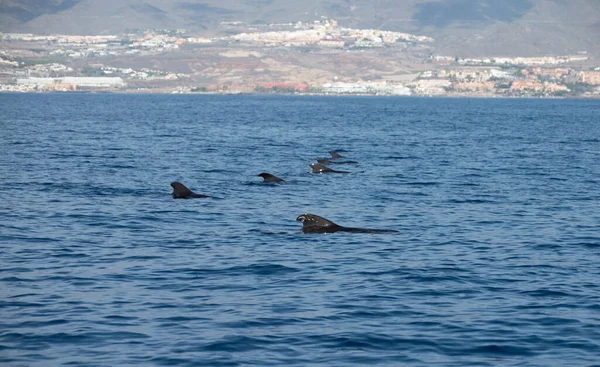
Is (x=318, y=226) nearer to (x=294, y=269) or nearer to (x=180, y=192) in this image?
(x=294, y=269)

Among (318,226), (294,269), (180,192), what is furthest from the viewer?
(180,192)

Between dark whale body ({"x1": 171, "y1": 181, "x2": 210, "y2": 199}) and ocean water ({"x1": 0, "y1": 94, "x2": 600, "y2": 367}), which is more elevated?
dark whale body ({"x1": 171, "y1": 181, "x2": 210, "y2": 199})

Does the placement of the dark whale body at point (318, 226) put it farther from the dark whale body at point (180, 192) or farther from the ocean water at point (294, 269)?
the dark whale body at point (180, 192)

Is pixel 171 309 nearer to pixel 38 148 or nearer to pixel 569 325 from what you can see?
pixel 569 325

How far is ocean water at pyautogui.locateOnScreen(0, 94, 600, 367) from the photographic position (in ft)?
57.4

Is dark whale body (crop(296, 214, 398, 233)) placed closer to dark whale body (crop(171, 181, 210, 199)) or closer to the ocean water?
the ocean water

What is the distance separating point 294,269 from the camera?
2366 cm

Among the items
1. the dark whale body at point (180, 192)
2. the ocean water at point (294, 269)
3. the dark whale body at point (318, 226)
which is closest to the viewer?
the ocean water at point (294, 269)

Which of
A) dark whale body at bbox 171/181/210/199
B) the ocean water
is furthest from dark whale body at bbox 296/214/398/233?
dark whale body at bbox 171/181/210/199

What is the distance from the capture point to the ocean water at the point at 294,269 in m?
17.5

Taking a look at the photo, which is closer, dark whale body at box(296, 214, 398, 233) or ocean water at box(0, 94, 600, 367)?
ocean water at box(0, 94, 600, 367)

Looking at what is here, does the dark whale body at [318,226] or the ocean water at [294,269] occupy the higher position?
the dark whale body at [318,226]

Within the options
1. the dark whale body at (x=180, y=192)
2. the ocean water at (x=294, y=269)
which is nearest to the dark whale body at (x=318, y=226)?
the ocean water at (x=294, y=269)

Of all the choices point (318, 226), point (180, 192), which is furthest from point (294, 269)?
point (180, 192)
